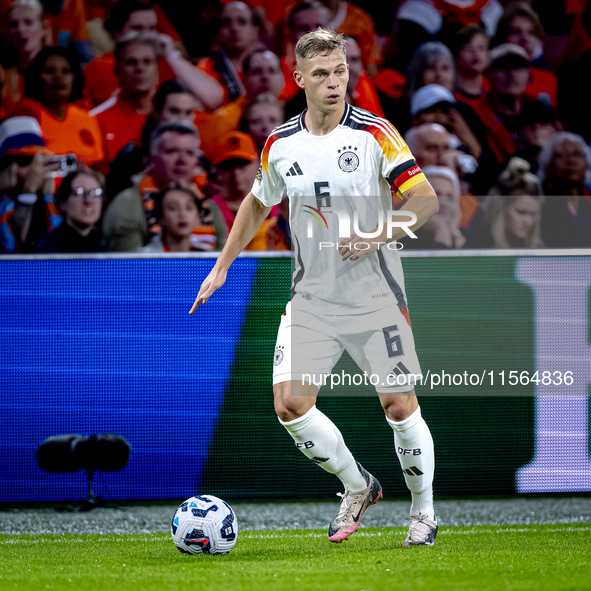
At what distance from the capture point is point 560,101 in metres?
7.05

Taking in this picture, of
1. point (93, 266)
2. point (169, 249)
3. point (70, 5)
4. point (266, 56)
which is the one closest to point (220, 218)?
point (169, 249)

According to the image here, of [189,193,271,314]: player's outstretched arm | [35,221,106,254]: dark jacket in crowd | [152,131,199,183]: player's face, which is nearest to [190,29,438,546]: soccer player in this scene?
[189,193,271,314]: player's outstretched arm

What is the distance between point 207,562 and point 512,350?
2.53 meters

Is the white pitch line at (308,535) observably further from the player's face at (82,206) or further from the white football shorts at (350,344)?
the player's face at (82,206)

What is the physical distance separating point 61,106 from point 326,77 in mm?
3521

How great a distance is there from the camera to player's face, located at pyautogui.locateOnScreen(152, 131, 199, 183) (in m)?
6.09

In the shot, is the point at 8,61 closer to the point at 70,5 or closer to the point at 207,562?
the point at 70,5

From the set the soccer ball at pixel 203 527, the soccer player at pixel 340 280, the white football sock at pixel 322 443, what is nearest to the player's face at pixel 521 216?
the soccer player at pixel 340 280

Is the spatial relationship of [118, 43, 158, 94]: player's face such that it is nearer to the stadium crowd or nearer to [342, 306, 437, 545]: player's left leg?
the stadium crowd

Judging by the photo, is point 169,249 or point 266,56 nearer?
point 169,249

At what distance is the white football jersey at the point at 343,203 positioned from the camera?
361 cm

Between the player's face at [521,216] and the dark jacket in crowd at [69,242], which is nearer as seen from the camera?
the dark jacket in crowd at [69,242]

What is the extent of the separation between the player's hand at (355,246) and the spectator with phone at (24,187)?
121 inches

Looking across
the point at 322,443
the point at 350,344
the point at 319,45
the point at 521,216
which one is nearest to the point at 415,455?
the point at 322,443
